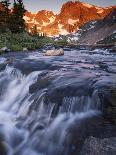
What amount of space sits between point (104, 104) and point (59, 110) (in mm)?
1727

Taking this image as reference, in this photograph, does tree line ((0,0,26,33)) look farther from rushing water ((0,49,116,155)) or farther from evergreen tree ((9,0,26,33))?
rushing water ((0,49,116,155))

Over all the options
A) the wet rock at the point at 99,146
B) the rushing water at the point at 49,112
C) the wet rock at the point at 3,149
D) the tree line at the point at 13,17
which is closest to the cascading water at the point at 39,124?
the rushing water at the point at 49,112

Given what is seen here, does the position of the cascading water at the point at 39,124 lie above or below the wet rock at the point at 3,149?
above

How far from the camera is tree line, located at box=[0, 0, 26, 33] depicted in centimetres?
5369

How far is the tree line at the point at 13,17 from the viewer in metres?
53.7

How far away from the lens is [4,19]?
181 feet

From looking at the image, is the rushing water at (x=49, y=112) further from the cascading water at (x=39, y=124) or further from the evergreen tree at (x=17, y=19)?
the evergreen tree at (x=17, y=19)

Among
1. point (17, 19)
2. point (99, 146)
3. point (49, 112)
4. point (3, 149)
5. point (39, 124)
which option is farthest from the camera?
point (17, 19)

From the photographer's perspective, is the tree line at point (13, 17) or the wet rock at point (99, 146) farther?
the tree line at point (13, 17)

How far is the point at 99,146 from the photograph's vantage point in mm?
8375

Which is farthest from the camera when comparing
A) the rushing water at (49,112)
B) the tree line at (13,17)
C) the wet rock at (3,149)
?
the tree line at (13,17)

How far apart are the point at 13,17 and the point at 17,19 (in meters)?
0.93

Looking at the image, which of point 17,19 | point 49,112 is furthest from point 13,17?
point 49,112

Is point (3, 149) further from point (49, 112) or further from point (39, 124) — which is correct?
point (49, 112)
